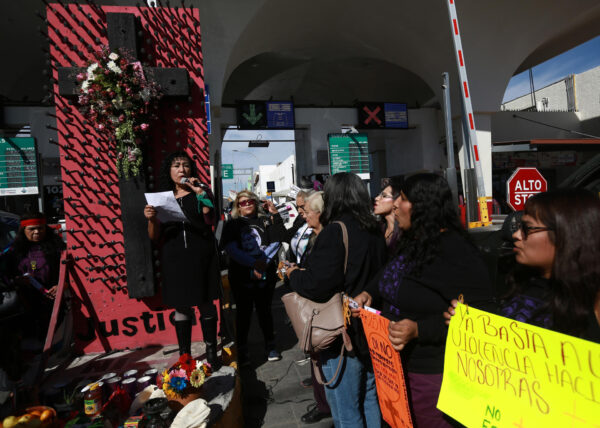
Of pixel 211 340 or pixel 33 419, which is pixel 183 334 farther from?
pixel 33 419

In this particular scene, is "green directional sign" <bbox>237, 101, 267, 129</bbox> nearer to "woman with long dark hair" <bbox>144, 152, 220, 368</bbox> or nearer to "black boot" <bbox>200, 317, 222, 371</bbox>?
"woman with long dark hair" <bbox>144, 152, 220, 368</bbox>

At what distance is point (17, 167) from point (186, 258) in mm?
6868

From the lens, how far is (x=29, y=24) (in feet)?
30.4

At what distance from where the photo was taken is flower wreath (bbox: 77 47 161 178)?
312cm

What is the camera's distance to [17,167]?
7.20 metres

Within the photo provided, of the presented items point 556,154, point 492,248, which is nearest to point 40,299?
point 492,248

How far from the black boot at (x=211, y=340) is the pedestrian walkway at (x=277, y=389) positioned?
47 centimetres

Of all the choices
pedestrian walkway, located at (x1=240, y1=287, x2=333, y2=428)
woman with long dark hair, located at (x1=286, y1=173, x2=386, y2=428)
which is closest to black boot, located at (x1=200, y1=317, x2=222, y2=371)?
pedestrian walkway, located at (x1=240, y1=287, x2=333, y2=428)

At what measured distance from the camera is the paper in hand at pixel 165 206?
8.53 feet

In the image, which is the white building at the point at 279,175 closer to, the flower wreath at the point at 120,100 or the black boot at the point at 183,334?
the flower wreath at the point at 120,100

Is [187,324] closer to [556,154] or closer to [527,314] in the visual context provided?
[527,314]

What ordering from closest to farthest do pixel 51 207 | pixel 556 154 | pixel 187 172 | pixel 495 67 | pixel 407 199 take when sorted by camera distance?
pixel 407 199 < pixel 187 172 < pixel 495 67 < pixel 51 207 < pixel 556 154

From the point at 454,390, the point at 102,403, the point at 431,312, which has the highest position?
the point at 431,312

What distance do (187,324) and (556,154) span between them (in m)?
16.8
